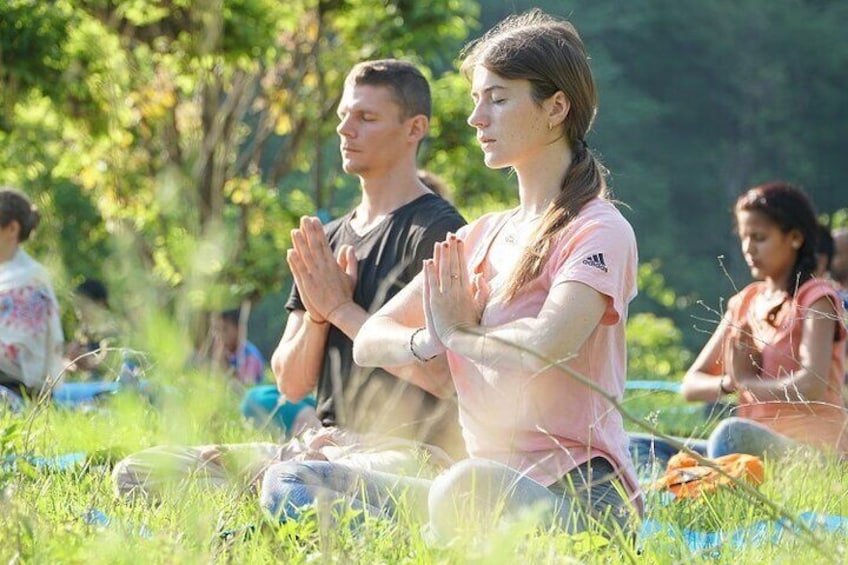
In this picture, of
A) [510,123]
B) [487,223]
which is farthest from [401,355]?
[510,123]

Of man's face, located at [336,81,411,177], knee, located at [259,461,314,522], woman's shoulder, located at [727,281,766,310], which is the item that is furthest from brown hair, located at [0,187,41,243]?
knee, located at [259,461,314,522]

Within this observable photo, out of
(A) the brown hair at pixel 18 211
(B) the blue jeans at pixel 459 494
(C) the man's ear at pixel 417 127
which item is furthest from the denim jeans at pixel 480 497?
(A) the brown hair at pixel 18 211

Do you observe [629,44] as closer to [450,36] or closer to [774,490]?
[450,36]

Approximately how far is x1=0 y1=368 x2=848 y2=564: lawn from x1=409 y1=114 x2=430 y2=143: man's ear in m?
1.26

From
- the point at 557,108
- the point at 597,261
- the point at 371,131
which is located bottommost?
the point at 597,261

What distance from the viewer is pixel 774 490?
13.4 ft

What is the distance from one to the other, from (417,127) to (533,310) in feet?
4.25

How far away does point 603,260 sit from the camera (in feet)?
10.5

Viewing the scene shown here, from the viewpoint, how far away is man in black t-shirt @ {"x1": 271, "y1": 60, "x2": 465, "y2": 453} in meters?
4.03

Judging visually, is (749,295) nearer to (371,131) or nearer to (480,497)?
(371,131)

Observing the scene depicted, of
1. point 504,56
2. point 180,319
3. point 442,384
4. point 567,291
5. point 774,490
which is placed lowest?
Result: point 774,490

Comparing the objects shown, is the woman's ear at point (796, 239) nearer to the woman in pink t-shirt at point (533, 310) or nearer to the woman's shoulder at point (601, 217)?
the woman in pink t-shirt at point (533, 310)

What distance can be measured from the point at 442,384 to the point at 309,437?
0.50 m

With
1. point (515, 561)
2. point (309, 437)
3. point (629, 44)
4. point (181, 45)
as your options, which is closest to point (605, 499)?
point (515, 561)
